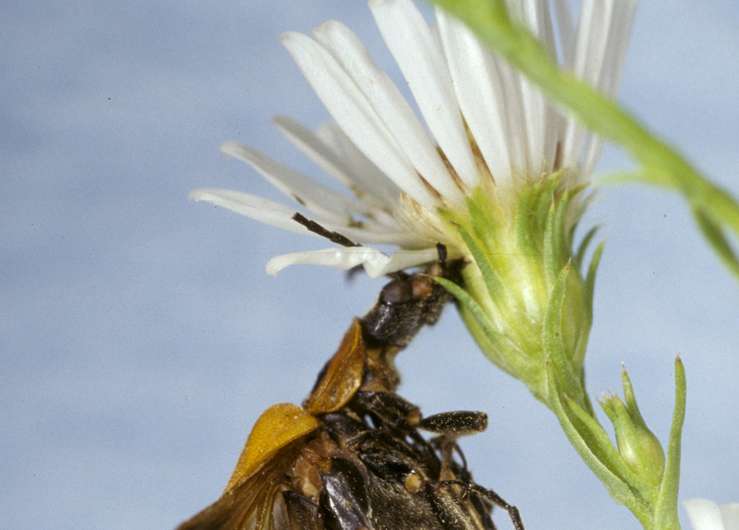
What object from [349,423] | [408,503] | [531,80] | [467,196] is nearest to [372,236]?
[467,196]

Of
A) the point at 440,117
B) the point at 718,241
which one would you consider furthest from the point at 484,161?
the point at 718,241

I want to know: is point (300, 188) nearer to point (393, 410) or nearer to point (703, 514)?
point (393, 410)

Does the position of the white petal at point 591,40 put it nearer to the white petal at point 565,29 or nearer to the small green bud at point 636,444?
the white petal at point 565,29

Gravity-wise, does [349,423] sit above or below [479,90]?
below

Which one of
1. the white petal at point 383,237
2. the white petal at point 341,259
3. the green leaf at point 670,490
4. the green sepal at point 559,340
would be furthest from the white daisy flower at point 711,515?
the white petal at point 383,237

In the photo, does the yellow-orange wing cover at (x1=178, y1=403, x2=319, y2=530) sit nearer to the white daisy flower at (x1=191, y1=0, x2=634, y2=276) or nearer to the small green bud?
the white daisy flower at (x1=191, y1=0, x2=634, y2=276)

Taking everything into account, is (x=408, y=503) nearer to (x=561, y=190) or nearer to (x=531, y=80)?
(x=561, y=190)

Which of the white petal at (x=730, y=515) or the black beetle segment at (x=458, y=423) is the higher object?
the black beetle segment at (x=458, y=423)
